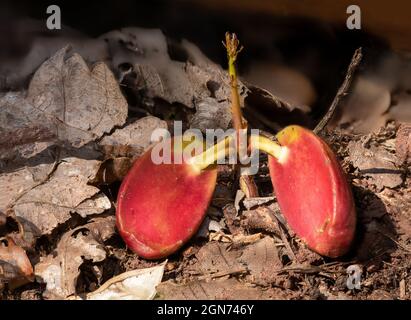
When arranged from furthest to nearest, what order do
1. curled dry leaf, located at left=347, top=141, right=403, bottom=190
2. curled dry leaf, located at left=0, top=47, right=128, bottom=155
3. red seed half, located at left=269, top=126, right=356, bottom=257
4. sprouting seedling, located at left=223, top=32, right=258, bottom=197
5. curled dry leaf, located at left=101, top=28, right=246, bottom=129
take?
curled dry leaf, located at left=101, top=28, right=246, bottom=129, curled dry leaf, located at left=0, top=47, right=128, bottom=155, curled dry leaf, located at left=347, top=141, right=403, bottom=190, sprouting seedling, located at left=223, top=32, right=258, bottom=197, red seed half, located at left=269, top=126, right=356, bottom=257

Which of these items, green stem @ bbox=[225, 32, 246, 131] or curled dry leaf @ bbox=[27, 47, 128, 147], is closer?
green stem @ bbox=[225, 32, 246, 131]

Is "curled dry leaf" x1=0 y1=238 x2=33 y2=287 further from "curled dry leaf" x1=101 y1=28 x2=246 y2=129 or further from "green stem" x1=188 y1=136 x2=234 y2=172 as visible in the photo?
"curled dry leaf" x1=101 y1=28 x2=246 y2=129

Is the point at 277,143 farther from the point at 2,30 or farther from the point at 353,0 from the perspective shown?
the point at 2,30

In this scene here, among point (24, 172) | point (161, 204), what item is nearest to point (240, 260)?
point (161, 204)

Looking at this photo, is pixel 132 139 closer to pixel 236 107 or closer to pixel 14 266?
pixel 236 107

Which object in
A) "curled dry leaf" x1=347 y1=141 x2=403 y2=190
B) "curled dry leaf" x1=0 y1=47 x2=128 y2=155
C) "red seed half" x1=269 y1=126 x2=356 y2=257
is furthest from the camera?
"curled dry leaf" x1=0 y1=47 x2=128 y2=155

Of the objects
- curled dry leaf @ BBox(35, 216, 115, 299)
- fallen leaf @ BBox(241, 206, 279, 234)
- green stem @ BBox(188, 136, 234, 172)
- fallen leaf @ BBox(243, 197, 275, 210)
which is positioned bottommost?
curled dry leaf @ BBox(35, 216, 115, 299)

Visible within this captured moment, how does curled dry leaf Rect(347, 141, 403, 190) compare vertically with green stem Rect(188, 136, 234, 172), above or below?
below

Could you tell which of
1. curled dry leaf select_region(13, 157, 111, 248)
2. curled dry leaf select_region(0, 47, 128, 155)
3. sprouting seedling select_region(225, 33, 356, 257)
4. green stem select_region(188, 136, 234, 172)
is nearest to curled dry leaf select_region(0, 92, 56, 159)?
curled dry leaf select_region(0, 47, 128, 155)
